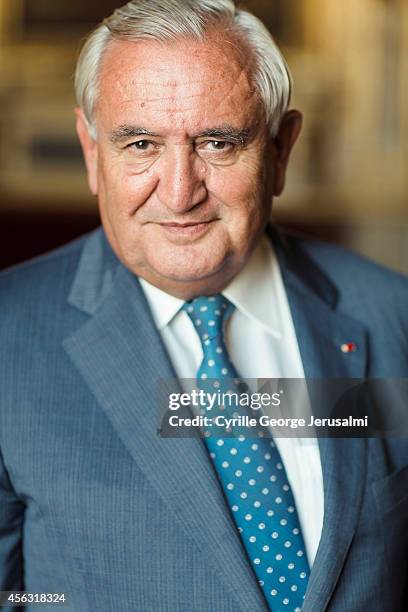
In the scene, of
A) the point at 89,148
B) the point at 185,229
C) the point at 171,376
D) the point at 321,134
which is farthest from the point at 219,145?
the point at 321,134

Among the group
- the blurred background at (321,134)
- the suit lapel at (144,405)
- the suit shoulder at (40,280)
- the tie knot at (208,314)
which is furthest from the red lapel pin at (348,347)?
the blurred background at (321,134)

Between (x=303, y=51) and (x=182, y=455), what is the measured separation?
17.1ft

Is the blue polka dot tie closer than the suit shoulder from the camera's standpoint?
Yes

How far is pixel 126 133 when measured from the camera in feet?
4.59

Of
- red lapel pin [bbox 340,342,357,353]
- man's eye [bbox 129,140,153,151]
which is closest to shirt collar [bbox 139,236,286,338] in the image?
red lapel pin [bbox 340,342,357,353]

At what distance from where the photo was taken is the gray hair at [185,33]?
54.6 inches

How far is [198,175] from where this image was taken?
140 centimetres

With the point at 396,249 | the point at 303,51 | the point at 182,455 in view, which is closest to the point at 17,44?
the point at 303,51

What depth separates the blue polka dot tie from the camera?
1.40 metres

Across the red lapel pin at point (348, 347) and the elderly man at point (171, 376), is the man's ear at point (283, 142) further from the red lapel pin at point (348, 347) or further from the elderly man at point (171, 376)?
the red lapel pin at point (348, 347)

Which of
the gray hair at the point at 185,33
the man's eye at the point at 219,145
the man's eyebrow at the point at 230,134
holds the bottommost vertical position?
the man's eye at the point at 219,145

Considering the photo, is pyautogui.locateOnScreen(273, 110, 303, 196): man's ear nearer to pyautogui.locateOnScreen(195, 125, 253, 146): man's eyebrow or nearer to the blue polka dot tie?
pyautogui.locateOnScreen(195, 125, 253, 146): man's eyebrow

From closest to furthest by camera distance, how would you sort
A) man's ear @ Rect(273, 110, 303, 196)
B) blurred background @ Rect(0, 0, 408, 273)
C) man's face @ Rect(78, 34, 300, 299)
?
man's face @ Rect(78, 34, 300, 299) < man's ear @ Rect(273, 110, 303, 196) < blurred background @ Rect(0, 0, 408, 273)

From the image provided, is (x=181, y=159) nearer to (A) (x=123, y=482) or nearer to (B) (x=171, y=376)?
(B) (x=171, y=376)
